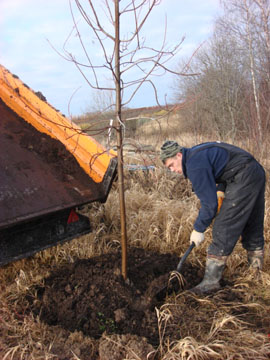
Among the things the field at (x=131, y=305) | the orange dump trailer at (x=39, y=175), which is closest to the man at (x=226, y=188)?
the field at (x=131, y=305)

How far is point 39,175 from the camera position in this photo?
2.68m

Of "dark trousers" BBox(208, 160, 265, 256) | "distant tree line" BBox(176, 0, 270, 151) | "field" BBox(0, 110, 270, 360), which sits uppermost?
"distant tree line" BBox(176, 0, 270, 151)

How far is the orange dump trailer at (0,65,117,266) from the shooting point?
2.35 meters

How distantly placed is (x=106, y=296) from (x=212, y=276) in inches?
38.8

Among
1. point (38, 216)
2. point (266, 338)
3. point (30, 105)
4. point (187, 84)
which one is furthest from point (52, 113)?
point (187, 84)

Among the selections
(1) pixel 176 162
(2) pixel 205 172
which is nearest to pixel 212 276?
(2) pixel 205 172

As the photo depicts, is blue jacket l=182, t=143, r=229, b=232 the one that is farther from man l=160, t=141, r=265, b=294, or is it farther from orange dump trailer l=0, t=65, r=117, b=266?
orange dump trailer l=0, t=65, r=117, b=266

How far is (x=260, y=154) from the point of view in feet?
18.5

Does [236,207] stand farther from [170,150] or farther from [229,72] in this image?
[229,72]

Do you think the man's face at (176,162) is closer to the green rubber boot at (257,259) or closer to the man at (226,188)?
the man at (226,188)

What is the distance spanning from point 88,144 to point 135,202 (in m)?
1.92

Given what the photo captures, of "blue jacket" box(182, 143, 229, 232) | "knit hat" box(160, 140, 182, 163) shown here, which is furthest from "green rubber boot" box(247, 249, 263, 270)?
"knit hat" box(160, 140, 182, 163)

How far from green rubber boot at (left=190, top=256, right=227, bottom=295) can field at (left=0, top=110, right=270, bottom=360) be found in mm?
86

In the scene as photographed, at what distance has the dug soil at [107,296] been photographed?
2.32m
